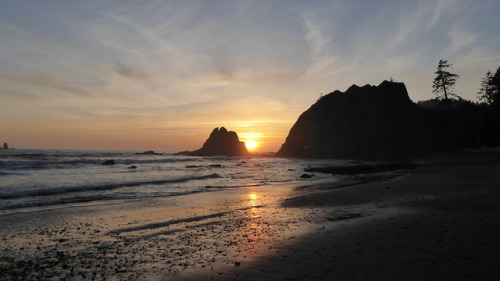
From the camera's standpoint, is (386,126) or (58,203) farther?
(386,126)

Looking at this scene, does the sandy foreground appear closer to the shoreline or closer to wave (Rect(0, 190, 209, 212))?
the shoreline

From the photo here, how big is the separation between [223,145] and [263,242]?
132 m

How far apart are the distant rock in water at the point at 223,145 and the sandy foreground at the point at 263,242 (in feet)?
409

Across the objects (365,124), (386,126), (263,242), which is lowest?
(263,242)

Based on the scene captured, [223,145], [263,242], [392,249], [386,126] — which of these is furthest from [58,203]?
[223,145]

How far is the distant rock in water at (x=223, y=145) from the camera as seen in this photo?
140375mm

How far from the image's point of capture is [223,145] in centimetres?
14075

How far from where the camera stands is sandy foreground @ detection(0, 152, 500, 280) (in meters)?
6.79

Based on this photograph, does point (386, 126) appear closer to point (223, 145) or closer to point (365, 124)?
point (365, 124)

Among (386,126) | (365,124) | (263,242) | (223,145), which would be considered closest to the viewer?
(263,242)

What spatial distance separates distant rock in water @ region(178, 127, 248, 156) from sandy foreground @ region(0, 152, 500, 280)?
125 metres

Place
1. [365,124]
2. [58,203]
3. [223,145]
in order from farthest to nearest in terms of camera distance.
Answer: [223,145] < [365,124] < [58,203]

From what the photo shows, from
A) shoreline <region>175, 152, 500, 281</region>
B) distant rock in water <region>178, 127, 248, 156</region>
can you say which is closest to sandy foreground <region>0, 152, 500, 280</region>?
shoreline <region>175, 152, 500, 281</region>

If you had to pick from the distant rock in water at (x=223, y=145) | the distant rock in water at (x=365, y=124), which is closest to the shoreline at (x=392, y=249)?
the distant rock in water at (x=365, y=124)
